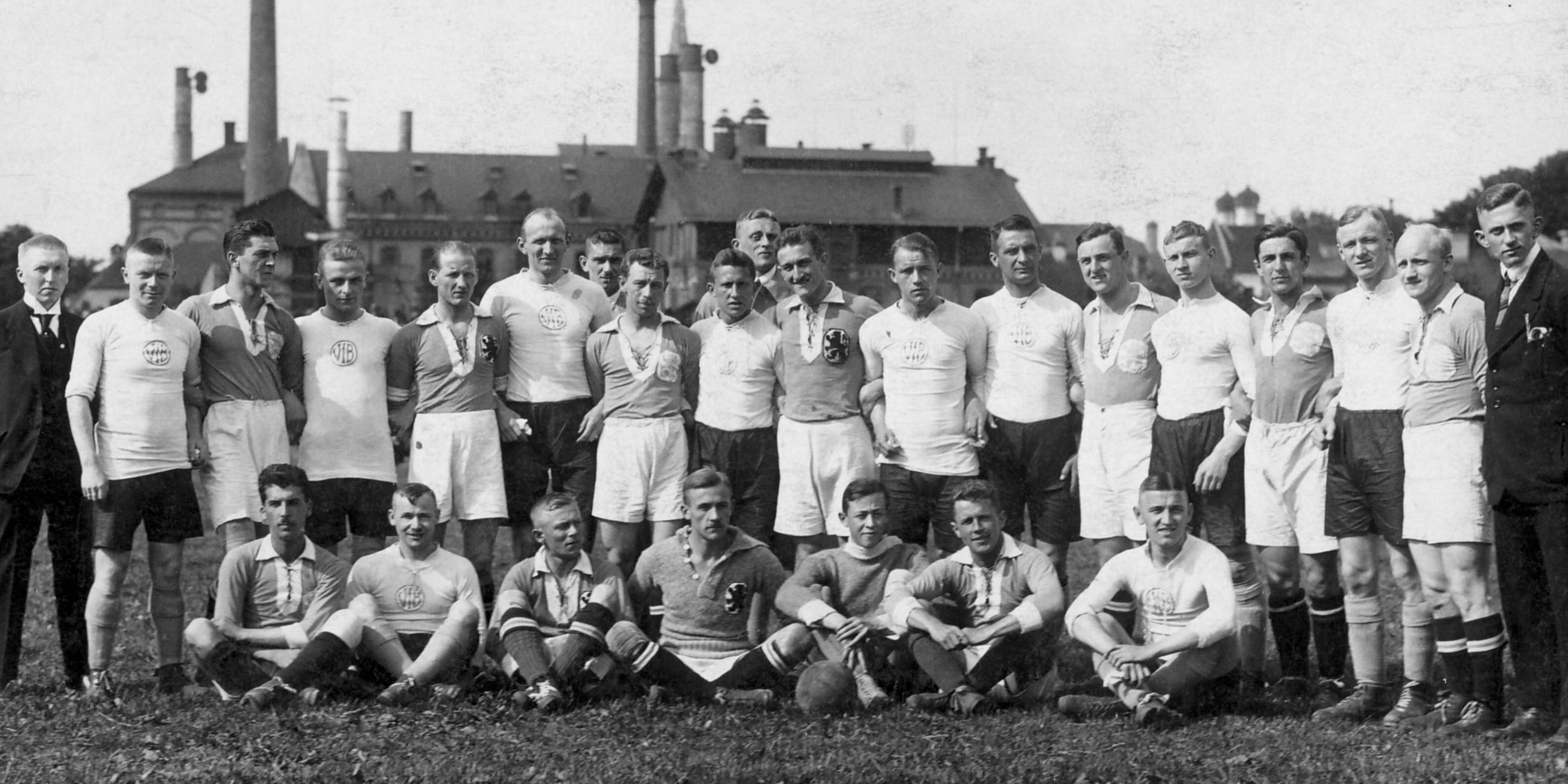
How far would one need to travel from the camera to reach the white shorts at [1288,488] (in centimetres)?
724

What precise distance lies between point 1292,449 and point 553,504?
11.3ft

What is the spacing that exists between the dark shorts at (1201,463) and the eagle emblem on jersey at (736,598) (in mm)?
2066

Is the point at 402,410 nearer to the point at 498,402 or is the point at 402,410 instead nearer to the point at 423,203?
the point at 498,402

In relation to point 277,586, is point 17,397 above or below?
above

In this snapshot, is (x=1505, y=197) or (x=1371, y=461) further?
(x=1371, y=461)

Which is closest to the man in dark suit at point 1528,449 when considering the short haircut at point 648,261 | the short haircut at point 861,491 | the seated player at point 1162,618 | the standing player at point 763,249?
the seated player at point 1162,618

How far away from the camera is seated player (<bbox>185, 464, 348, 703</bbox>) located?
24.0 feet

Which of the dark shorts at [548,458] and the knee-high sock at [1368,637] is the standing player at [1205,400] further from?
the dark shorts at [548,458]

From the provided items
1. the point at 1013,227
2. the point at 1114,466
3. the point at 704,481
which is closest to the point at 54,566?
the point at 704,481

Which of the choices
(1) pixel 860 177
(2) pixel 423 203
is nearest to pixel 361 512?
(1) pixel 860 177

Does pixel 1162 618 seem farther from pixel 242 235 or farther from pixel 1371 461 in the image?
pixel 242 235

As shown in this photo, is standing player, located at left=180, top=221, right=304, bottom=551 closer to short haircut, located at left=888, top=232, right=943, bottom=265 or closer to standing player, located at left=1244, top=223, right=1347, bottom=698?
short haircut, located at left=888, top=232, right=943, bottom=265

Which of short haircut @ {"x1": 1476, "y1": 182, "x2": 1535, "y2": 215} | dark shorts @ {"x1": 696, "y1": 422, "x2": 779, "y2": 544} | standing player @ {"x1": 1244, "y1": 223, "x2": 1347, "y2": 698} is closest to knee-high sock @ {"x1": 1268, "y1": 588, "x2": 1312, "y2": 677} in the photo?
standing player @ {"x1": 1244, "y1": 223, "x2": 1347, "y2": 698}

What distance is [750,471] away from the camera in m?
8.14
